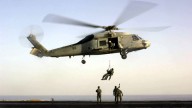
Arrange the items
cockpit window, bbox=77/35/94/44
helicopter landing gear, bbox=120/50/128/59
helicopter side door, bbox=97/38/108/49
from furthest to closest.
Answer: cockpit window, bbox=77/35/94/44, helicopter side door, bbox=97/38/108/49, helicopter landing gear, bbox=120/50/128/59

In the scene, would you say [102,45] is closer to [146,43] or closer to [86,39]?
[86,39]

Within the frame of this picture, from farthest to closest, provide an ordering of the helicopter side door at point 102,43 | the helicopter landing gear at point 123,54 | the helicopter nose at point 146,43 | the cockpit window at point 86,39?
the helicopter nose at point 146,43 < the cockpit window at point 86,39 < the helicopter side door at point 102,43 < the helicopter landing gear at point 123,54

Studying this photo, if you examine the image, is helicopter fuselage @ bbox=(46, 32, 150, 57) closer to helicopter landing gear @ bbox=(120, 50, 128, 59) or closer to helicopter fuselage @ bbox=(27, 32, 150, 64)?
helicopter fuselage @ bbox=(27, 32, 150, 64)

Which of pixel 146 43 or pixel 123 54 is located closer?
pixel 123 54

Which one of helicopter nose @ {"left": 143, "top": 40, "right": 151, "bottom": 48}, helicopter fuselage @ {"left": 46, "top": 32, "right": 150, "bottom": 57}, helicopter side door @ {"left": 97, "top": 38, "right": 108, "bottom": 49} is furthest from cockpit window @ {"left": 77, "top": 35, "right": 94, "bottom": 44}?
helicopter nose @ {"left": 143, "top": 40, "right": 151, "bottom": 48}

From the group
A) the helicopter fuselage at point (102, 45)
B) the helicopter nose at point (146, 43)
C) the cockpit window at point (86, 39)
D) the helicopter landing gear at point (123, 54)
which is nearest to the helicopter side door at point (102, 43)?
the helicopter fuselage at point (102, 45)

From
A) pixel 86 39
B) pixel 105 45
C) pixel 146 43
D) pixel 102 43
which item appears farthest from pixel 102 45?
pixel 146 43

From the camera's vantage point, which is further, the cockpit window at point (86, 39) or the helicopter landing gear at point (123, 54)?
the cockpit window at point (86, 39)

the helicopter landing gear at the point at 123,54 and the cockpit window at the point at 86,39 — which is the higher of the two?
the cockpit window at the point at 86,39

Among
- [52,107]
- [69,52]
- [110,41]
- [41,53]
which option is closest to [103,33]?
[110,41]

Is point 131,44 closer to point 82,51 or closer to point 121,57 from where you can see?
point 121,57

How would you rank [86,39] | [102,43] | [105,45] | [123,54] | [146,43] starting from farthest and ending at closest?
[146,43] < [86,39] < [102,43] < [105,45] < [123,54]

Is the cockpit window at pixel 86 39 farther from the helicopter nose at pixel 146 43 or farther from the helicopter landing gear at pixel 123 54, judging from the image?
the helicopter nose at pixel 146 43

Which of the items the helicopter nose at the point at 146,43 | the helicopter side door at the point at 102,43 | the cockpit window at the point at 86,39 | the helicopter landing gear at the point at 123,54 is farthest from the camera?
the helicopter nose at the point at 146,43
